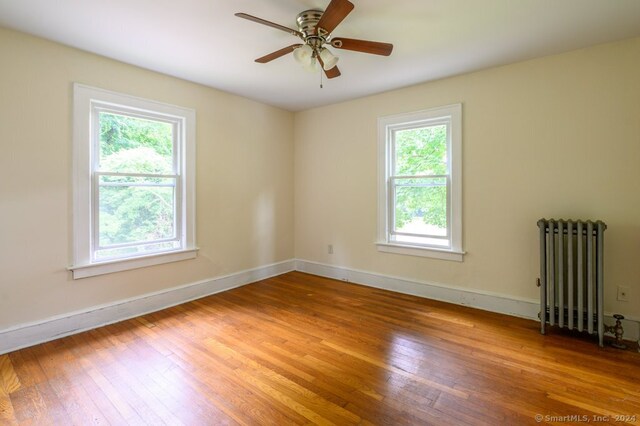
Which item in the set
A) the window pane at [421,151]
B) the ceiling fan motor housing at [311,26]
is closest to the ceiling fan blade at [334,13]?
the ceiling fan motor housing at [311,26]

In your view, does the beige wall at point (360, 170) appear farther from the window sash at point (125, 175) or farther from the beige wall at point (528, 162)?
the window sash at point (125, 175)

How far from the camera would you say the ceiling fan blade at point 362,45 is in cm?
209

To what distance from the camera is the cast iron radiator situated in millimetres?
2418

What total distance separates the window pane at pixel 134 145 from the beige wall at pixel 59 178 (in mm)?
278

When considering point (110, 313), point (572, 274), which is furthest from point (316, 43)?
point (110, 313)

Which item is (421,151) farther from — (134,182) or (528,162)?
(134,182)

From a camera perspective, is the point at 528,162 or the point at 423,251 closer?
the point at 528,162

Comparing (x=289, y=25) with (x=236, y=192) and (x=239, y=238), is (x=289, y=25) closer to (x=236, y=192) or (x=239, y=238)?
(x=236, y=192)

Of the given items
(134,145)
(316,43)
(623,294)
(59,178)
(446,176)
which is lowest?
(623,294)

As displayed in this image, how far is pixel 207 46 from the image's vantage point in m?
2.62

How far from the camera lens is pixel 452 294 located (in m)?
3.39

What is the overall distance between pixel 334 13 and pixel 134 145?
2.41 meters

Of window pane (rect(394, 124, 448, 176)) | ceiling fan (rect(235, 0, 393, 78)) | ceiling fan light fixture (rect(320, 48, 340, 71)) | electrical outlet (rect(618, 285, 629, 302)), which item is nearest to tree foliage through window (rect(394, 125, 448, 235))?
window pane (rect(394, 124, 448, 176))

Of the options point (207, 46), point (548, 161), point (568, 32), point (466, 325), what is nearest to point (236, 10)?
point (207, 46)
